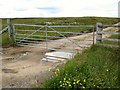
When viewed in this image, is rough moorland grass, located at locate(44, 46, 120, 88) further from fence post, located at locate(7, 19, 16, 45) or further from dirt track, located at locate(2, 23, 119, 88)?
fence post, located at locate(7, 19, 16, 45)

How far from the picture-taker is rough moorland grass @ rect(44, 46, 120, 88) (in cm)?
821

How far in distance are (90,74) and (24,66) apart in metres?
4.41

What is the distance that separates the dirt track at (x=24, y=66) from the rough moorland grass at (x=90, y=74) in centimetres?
105

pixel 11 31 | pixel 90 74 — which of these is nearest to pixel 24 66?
pixel 90 74

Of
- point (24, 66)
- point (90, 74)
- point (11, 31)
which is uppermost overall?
point (11, 31)

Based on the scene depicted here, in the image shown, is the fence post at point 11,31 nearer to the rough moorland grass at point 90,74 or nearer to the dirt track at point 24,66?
the dirt track at point 24,66

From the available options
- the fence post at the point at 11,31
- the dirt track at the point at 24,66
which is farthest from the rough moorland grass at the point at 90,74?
the fence post at the point at 11,31

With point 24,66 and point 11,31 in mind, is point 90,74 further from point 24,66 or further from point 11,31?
point 11,31

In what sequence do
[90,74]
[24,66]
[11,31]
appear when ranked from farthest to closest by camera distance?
[11,31] < [24,66] < [90,74]

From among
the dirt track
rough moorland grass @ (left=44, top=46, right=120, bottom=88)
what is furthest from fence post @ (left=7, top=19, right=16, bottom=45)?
rough moorland grass @ (left=44, top=46, right=120, bottom=88)

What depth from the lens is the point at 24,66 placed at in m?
12.2

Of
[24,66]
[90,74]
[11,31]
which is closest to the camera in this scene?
[90,74]

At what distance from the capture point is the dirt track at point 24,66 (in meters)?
9.54

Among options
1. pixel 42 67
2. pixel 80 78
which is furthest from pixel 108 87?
pixel 42 67
